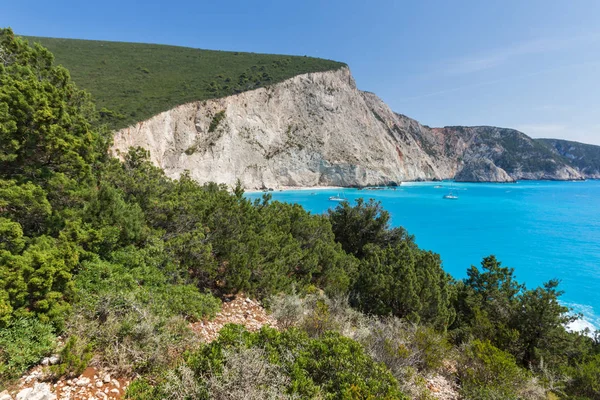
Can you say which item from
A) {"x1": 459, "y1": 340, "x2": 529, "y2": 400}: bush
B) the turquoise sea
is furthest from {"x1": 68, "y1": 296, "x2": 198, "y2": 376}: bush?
the turquoise sea

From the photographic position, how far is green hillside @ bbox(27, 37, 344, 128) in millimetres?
48469

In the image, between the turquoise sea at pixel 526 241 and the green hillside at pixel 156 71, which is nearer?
the turquoise sea at pixel 526 241

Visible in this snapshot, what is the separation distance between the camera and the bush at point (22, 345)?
3.61 metres

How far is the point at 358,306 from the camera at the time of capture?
9570mm

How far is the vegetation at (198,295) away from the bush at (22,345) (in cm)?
2

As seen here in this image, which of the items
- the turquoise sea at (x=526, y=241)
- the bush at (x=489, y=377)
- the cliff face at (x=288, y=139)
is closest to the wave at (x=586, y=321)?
the turquoise sea at (x=526, y=241)

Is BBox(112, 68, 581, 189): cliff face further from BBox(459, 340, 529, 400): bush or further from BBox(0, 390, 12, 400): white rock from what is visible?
BBox(459, 340, 529, 400): bush

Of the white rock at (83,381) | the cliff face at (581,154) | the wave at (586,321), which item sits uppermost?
the cliff face at (581,154)

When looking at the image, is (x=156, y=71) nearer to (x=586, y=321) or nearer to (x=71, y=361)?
(x=71, y=361)

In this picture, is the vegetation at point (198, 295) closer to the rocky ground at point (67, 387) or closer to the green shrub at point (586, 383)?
the green shrub at point (586, 383)

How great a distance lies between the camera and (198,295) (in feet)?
22.0

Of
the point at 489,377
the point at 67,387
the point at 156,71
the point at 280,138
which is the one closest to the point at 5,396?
the point at 67,387

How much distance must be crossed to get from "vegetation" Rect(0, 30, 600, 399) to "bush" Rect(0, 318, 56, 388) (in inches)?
0.9

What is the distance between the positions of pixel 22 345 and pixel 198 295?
3191 millimetres
